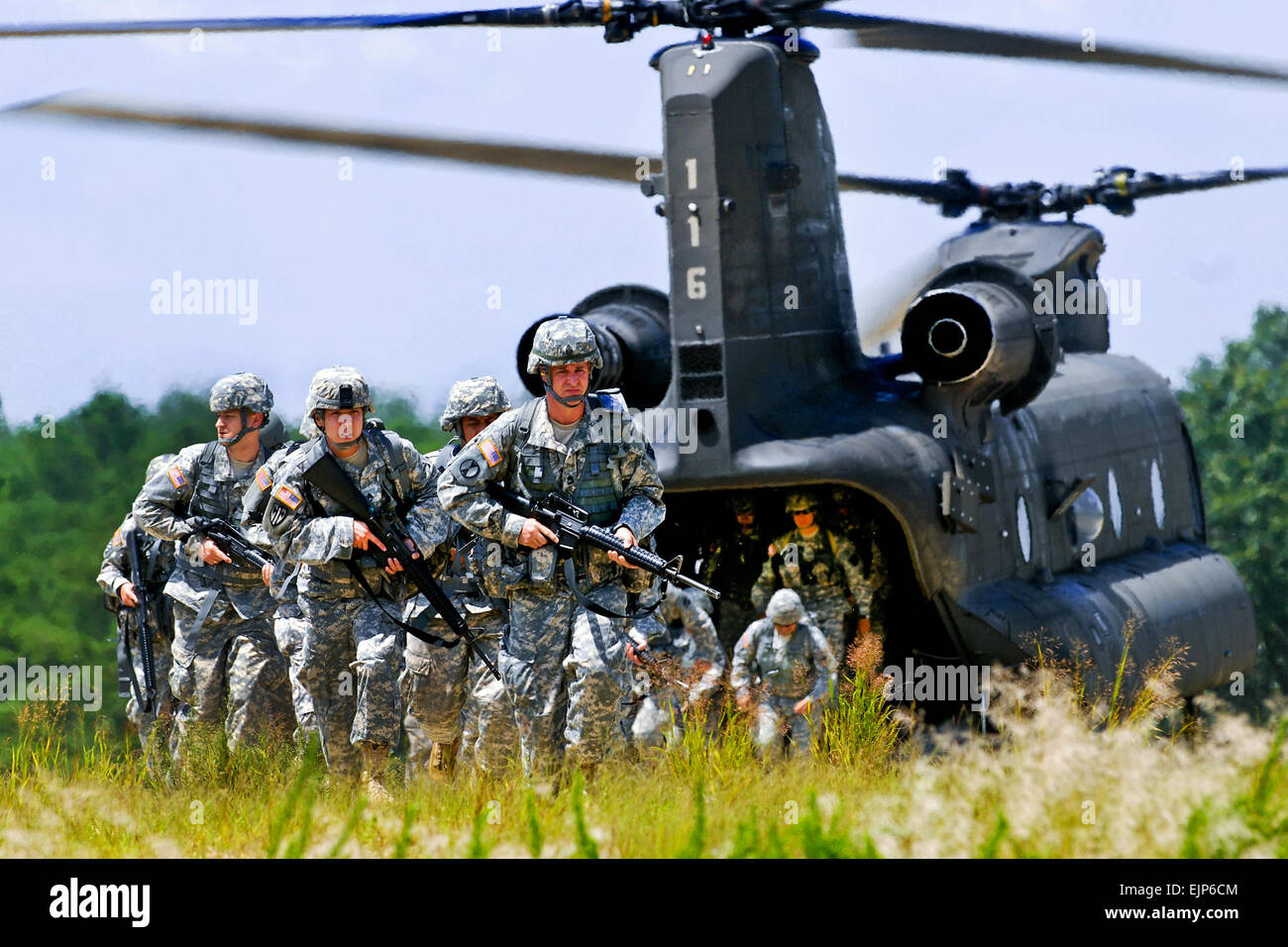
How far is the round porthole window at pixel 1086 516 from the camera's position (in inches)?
542

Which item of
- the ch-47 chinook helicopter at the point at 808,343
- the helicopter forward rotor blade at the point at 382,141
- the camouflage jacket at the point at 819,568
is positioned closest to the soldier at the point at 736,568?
the ch-47 chinook helicopter at the point at 808,343

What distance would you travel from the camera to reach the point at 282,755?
853 centimetres

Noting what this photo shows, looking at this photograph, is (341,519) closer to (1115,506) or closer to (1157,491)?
(1115,506)

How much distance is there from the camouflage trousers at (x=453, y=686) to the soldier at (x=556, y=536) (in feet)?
2.91

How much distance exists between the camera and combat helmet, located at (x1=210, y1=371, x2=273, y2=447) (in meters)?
10.1

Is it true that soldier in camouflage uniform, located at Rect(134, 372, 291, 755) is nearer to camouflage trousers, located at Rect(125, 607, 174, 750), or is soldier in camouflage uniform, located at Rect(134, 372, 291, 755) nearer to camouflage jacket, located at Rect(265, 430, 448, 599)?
camouflage jacket, located at Rect(265, 430, 448, 599)

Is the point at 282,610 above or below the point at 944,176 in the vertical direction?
below

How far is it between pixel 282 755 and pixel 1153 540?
30.8 feet

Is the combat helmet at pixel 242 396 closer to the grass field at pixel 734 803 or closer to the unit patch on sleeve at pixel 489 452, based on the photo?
the grass field at pixel 734 803

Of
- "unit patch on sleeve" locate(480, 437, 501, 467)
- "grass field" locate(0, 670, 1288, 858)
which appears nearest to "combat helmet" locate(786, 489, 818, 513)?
"grass field" locate(0, 670, 1288, 858)

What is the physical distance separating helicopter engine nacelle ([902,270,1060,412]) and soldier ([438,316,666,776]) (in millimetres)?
3992

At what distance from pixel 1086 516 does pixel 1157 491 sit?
90.6 inches
